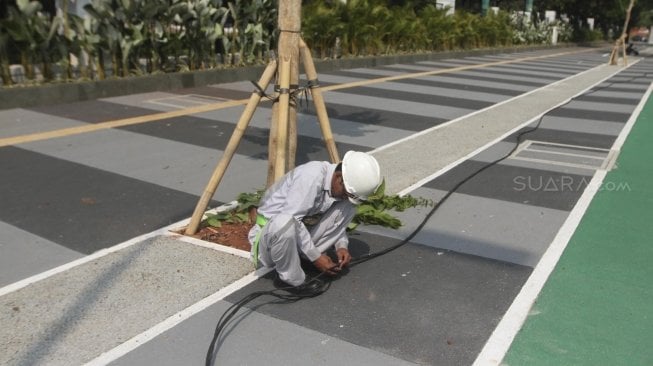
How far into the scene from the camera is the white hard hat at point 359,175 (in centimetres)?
375

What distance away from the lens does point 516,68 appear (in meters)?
22.0

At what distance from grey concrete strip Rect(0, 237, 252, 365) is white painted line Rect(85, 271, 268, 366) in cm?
4

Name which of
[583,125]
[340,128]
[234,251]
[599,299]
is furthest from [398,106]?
[599,299]

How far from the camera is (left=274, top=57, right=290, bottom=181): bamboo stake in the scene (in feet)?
15.9

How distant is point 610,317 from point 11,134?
736 centimetres

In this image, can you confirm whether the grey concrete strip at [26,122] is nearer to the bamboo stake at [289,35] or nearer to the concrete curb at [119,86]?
the concrete curb at [119,86]

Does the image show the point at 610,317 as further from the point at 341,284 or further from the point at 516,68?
the point at 516,68

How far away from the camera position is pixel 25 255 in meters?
4.39

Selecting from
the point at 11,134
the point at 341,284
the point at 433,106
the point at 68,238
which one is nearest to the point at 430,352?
the point at 341,284

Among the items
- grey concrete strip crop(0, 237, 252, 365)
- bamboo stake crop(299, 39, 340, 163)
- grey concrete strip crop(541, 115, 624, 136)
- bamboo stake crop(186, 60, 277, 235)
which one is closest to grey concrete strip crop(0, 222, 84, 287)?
grey concrete strip crop(0, 237, 252, 365)

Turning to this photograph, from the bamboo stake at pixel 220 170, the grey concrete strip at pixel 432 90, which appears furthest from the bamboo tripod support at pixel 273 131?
the grey concrete strip at pixel 432 90

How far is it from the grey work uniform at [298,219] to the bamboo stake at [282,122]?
735 mm

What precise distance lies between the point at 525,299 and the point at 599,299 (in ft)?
1.64

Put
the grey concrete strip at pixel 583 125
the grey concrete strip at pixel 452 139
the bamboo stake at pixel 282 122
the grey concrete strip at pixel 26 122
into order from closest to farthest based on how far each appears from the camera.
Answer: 1. the bamboo stake at pixel 282 122
2. the grey concrete strip at pixel 452 139
3. the grey concrete strip at pixel 26 122
4. the grey concrete strip at pixel 583 125
